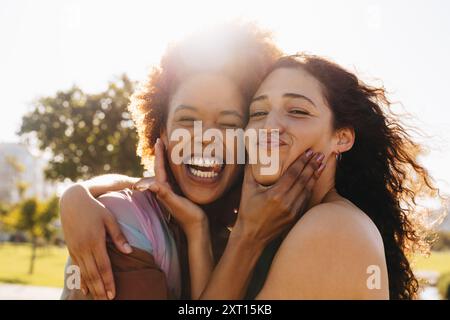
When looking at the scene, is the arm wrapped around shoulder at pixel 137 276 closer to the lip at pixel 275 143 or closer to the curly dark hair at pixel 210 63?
the lip at pixel 275 143

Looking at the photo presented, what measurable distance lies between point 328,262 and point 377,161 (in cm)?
117

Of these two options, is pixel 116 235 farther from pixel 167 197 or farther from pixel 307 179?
pixel 307 179

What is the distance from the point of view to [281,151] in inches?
115

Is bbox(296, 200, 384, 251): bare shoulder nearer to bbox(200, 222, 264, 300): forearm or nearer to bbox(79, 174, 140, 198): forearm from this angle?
bbox(200, 222, 264, 300): forearm

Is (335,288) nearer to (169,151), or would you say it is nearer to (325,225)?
(325,225)

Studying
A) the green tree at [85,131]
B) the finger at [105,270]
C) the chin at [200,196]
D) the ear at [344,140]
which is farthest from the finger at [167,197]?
the green tree at [85,131]

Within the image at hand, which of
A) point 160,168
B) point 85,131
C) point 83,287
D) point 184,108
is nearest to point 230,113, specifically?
point 184,108

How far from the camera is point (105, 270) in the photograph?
2.48 meters

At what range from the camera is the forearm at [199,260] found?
280cm

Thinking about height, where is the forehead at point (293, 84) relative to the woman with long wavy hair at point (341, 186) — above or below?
above

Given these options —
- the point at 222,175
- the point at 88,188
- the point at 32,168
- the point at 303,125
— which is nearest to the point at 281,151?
the point at 303,125

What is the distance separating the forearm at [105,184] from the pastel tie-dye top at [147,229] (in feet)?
0.73
